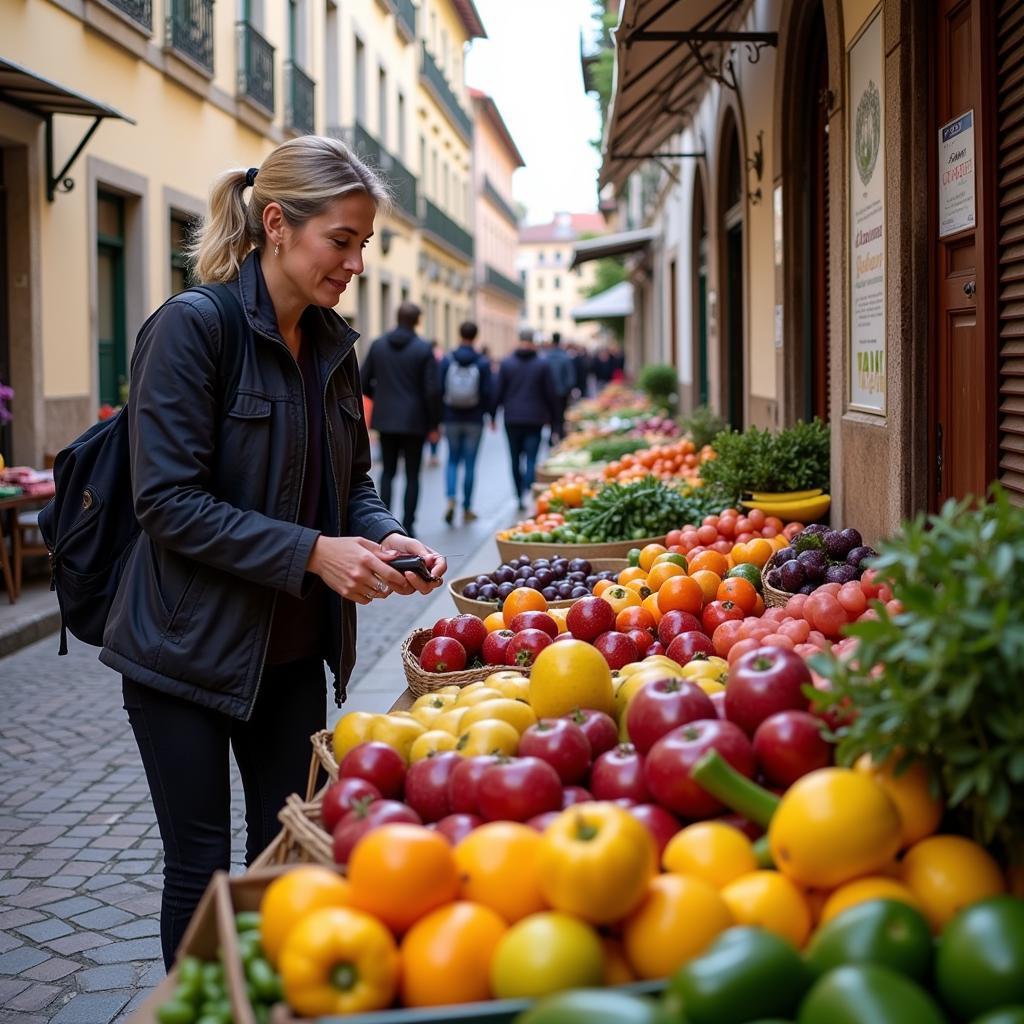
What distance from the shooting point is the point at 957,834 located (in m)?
2.17

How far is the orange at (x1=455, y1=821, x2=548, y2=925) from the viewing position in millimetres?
2012

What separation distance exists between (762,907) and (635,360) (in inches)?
1480

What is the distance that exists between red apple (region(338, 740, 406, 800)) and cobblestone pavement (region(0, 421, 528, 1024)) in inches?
66.2

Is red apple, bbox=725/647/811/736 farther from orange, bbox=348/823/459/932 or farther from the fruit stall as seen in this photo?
orange, bbox=348/823/459/932

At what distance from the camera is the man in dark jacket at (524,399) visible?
1555 centimetres

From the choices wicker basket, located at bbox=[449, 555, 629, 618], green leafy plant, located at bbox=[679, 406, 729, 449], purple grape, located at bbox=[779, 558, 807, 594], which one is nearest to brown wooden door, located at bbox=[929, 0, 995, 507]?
purple grape, located at bbox=[779, 558, 807, 594]

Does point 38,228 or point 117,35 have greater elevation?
point 117,35

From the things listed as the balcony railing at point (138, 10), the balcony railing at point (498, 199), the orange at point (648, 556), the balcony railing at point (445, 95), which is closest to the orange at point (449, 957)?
the orange at point (648, 556)

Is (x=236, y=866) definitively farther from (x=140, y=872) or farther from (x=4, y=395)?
(x=4, y=395)

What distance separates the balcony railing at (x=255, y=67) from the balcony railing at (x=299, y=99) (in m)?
1.10

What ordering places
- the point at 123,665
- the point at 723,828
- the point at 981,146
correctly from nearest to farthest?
the point at 723,828 < the point at 123,665 < the point at 981,146

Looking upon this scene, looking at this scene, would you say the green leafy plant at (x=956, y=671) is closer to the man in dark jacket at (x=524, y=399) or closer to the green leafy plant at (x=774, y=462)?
the green leafy plant at (x=774, y=462)

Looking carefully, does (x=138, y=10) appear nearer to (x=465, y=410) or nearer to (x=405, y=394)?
(x=405, y=394)

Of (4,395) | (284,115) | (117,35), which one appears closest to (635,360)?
(284,115)
